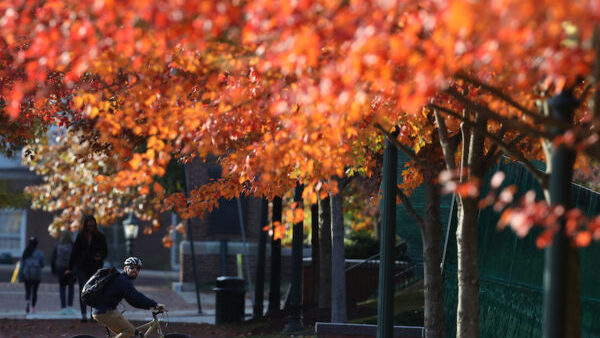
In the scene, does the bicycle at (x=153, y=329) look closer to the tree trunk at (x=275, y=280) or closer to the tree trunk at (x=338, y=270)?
the tree trunk at (x=338, y=270)

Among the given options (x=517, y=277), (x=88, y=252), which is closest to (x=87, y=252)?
(x=88, y=252)

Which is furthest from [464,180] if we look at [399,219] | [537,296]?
[399,219]

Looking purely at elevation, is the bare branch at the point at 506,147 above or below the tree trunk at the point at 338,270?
above

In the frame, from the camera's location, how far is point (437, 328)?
10.3 meters

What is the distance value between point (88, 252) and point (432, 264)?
25.1 feet

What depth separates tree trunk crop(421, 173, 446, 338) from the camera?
10031mm

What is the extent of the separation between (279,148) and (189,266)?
82.6 feet

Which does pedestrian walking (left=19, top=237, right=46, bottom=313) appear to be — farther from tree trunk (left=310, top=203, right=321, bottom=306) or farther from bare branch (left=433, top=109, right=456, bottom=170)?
bare branch (left=433, top=109, right=456, bottom=170)

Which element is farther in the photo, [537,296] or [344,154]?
[537,296]

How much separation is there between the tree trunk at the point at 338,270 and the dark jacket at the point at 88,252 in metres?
3.74

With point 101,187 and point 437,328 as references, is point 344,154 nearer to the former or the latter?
point 101,187

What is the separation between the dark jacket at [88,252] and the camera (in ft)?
52.2

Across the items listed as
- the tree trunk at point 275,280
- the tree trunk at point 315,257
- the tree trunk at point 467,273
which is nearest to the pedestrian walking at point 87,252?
the tree trunk at point 275,280

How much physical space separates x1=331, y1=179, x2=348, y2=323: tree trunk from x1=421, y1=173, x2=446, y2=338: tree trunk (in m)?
5.07
